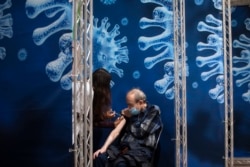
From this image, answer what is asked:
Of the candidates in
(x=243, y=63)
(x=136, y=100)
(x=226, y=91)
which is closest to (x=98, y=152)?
(x=136, y=100)

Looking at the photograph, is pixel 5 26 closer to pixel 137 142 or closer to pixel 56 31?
pixel 56 31

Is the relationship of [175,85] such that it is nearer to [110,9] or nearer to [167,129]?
[167,129]

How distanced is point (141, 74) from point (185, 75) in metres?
0.59

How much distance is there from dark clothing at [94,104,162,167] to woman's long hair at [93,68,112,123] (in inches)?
15.4

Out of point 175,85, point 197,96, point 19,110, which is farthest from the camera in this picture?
point 197,96

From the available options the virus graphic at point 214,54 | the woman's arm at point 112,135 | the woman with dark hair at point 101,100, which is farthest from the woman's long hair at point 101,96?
→ the virus graphic at point 214,54

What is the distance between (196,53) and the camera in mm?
5750

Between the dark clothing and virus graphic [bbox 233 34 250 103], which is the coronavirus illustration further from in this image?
virus graphic [bbox 233 34 250 103]

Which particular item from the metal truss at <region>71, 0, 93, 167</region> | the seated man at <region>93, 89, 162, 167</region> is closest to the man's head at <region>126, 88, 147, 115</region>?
the seated man at <region>93, 89, 162, 167</region>

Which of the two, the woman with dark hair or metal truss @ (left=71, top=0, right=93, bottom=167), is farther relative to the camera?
the woman with dark hair

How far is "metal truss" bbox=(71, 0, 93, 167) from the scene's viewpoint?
378 centimetres

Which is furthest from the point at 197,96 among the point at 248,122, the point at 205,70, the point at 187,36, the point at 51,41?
the point at 51,41

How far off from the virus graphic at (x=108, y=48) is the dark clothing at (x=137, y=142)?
0.89 metres

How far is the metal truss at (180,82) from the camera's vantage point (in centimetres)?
532
